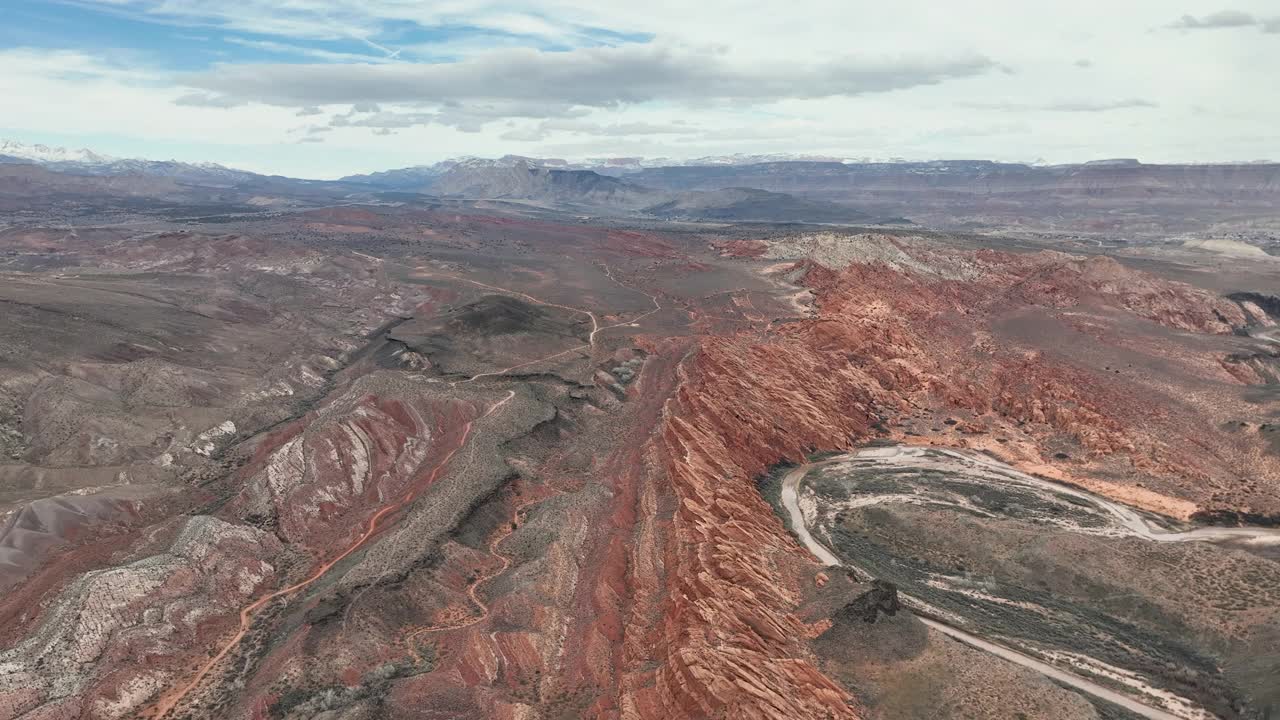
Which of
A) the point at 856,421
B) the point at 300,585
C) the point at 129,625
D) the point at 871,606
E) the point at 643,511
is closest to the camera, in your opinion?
the point at 871,606

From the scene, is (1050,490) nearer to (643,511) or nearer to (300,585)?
(643,511)

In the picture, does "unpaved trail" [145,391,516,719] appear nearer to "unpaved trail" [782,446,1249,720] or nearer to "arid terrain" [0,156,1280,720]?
"arid terrain" [0,156,1280,720]

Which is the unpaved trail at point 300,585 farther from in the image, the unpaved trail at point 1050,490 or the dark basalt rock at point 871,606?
the dark basalt rock at point 871,606

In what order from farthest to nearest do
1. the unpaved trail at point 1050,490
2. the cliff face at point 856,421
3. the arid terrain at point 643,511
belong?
the unpaved trail at point 1050,490 < the arid terrain at point 643,511 < the cliff face at point 856,421

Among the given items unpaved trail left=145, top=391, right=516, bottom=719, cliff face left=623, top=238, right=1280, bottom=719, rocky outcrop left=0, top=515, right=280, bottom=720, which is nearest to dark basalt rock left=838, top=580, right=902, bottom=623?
cliff face left=623, top=238, right=1280, bottom=719

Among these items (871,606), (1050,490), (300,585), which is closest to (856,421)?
(1050,490)

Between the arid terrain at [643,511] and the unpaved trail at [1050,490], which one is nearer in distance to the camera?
the arid terrain at [643,511]

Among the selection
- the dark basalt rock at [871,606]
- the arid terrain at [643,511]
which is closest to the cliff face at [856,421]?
the arid terrain at [643,511]
